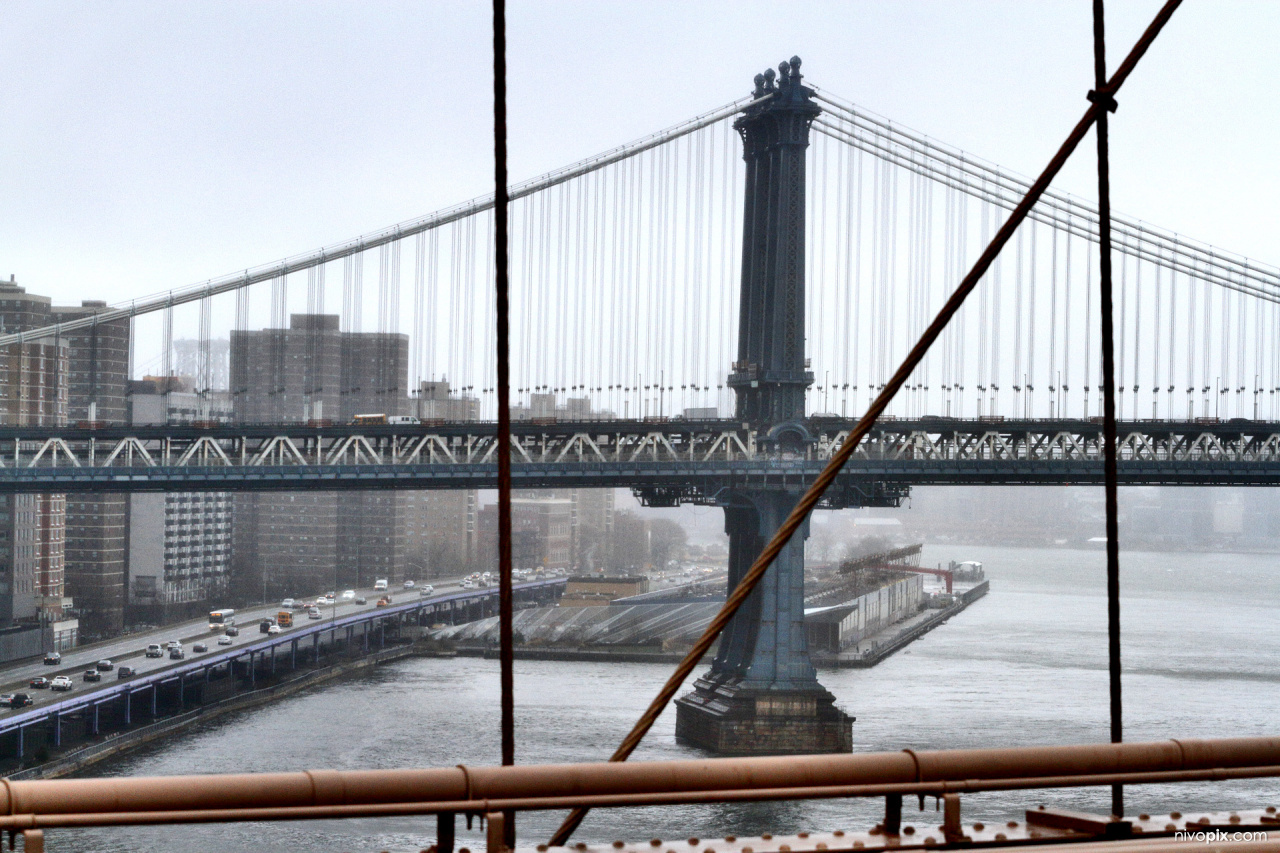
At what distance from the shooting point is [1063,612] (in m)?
71.1

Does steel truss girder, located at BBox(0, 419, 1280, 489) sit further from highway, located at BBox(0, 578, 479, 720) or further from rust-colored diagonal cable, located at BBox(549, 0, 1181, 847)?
rust-colored diagonal cable, located at BBox(549, 0, 1181, 847)

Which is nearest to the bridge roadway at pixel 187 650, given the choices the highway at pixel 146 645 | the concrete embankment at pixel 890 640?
the highway at pixel 146 645

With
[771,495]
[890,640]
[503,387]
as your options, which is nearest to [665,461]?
[771,495]

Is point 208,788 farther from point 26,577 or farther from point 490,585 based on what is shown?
point 490,585

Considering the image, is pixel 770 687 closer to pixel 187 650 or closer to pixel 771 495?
pixel 771 495

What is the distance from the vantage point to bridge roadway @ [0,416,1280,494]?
110ft

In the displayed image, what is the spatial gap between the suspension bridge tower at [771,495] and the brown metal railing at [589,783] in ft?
98.1

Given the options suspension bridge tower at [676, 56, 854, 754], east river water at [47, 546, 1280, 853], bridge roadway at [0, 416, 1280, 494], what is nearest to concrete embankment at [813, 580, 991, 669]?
east river water at [47, 546, 1280, 853]

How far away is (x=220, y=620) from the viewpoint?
62969 mm

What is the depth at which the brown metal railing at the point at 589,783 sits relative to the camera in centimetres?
294

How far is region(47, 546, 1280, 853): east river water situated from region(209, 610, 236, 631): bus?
11925 mm

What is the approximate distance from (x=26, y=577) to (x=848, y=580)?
3881 cm

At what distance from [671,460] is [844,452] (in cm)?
3194

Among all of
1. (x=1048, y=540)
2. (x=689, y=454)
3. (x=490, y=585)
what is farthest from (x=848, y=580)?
(x=1048, y=540)
